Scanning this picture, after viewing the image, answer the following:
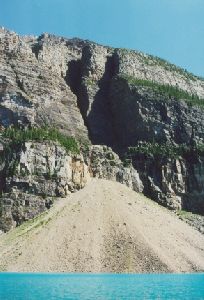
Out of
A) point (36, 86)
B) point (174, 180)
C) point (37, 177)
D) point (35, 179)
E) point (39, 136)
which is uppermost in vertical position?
point (36, 86)

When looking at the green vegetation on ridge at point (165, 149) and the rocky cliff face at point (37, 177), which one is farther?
the green vegetation on ridge at point (165, 149)

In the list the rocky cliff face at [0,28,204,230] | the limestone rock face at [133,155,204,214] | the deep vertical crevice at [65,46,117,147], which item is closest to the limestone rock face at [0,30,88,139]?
the rocky cliff face at [0,28,204,230]

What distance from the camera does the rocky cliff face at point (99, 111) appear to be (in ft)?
434

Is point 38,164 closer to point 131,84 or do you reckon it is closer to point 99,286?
point 131,84

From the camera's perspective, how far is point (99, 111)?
16538cm

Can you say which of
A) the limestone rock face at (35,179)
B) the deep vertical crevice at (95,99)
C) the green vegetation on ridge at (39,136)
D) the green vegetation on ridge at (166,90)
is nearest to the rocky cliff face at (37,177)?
the limestone rock face at (35,179)

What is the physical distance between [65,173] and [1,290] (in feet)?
241

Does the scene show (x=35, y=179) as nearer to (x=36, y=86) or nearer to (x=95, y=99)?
(x=36, y=86)

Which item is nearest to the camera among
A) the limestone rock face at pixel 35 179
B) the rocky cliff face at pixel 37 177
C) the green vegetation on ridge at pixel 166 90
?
the limestone rock face at pixel 35 179

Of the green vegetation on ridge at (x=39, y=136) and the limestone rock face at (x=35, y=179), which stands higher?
the green vegetation on ridge at (x=39, y=136)

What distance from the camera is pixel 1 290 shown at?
57062 millimetres

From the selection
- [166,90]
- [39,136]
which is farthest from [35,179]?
[166,90]

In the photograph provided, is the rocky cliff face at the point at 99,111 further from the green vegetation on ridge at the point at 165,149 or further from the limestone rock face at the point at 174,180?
the green vegetation on ridge at the point at 165,149

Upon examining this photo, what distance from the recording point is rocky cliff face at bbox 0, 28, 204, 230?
13238 centimetres
